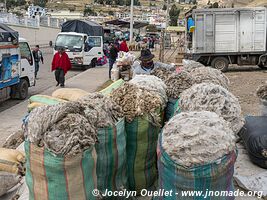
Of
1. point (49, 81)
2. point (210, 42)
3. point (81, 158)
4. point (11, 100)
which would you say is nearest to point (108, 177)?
point (81, 158)

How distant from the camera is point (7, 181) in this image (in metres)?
4.47

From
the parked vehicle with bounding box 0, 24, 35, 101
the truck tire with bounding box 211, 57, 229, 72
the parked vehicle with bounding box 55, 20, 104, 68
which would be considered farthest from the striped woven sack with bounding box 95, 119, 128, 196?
the parked vehicle with bounding box 55, 20, 104, 68

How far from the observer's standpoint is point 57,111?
319cm

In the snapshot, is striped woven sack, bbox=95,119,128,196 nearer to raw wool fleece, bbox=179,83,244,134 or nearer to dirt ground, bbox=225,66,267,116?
raw wool fleece, bbox=179,83,244,134

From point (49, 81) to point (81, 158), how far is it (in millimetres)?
14412

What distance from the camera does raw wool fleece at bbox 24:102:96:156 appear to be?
9.75 feet

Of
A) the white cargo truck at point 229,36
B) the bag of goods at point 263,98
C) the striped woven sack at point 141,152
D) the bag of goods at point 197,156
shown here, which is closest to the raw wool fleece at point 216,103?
the striped woven sack at point 141,152

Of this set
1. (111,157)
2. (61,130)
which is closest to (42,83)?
(111,157)

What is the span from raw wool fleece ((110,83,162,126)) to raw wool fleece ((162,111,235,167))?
83cm

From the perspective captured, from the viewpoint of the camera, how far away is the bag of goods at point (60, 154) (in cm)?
298

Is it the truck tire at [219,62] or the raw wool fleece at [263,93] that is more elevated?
the truck tire at [219,62]

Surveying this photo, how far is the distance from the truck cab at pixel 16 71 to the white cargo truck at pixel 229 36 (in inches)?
344

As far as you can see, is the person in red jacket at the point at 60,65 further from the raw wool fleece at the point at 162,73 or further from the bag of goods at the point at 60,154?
the bag of goods at the point at 60,154

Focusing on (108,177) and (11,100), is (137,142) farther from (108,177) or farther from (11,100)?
(11,100)
